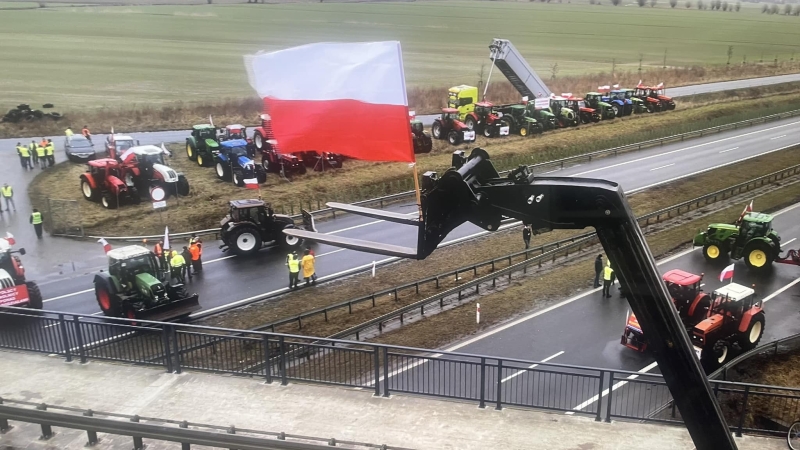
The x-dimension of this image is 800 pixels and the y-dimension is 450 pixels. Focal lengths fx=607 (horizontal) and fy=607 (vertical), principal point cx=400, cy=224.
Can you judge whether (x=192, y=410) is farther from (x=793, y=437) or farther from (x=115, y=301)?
(x=793, y=437)

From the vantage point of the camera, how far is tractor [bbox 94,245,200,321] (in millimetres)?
15578

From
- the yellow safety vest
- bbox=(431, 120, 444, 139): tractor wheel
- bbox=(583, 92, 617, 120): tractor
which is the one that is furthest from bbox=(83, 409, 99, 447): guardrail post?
bbox=(583, 92, 617, 120): tractor

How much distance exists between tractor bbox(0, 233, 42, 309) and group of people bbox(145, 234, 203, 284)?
10.7ft

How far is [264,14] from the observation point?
→ 52.1 meters

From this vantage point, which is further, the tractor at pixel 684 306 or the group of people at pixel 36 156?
the group of people at pixel 36 156

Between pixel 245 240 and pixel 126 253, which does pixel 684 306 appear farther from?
pixel 126 253

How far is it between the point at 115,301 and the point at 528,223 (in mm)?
13349

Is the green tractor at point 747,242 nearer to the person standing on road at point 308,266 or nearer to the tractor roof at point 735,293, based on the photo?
the tractor roof at point 735,293

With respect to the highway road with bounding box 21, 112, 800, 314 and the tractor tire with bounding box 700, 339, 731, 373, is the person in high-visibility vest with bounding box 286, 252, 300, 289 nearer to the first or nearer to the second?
the highway road with bounding box 21, 112, 800, 314

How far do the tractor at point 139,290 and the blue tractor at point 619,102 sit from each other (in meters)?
36.4

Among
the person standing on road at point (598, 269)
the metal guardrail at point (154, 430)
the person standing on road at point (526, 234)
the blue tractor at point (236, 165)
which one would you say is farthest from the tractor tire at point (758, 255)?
the blue tractor at point (236, 165)

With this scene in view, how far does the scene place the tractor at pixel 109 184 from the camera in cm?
2509

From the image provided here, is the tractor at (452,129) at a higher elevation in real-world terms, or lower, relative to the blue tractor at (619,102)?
lower

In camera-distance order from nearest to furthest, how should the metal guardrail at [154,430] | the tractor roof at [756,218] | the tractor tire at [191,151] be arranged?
the metal guardrail at [154,430], the tractor roof at [756,218], the tractor tire at [191,151]
